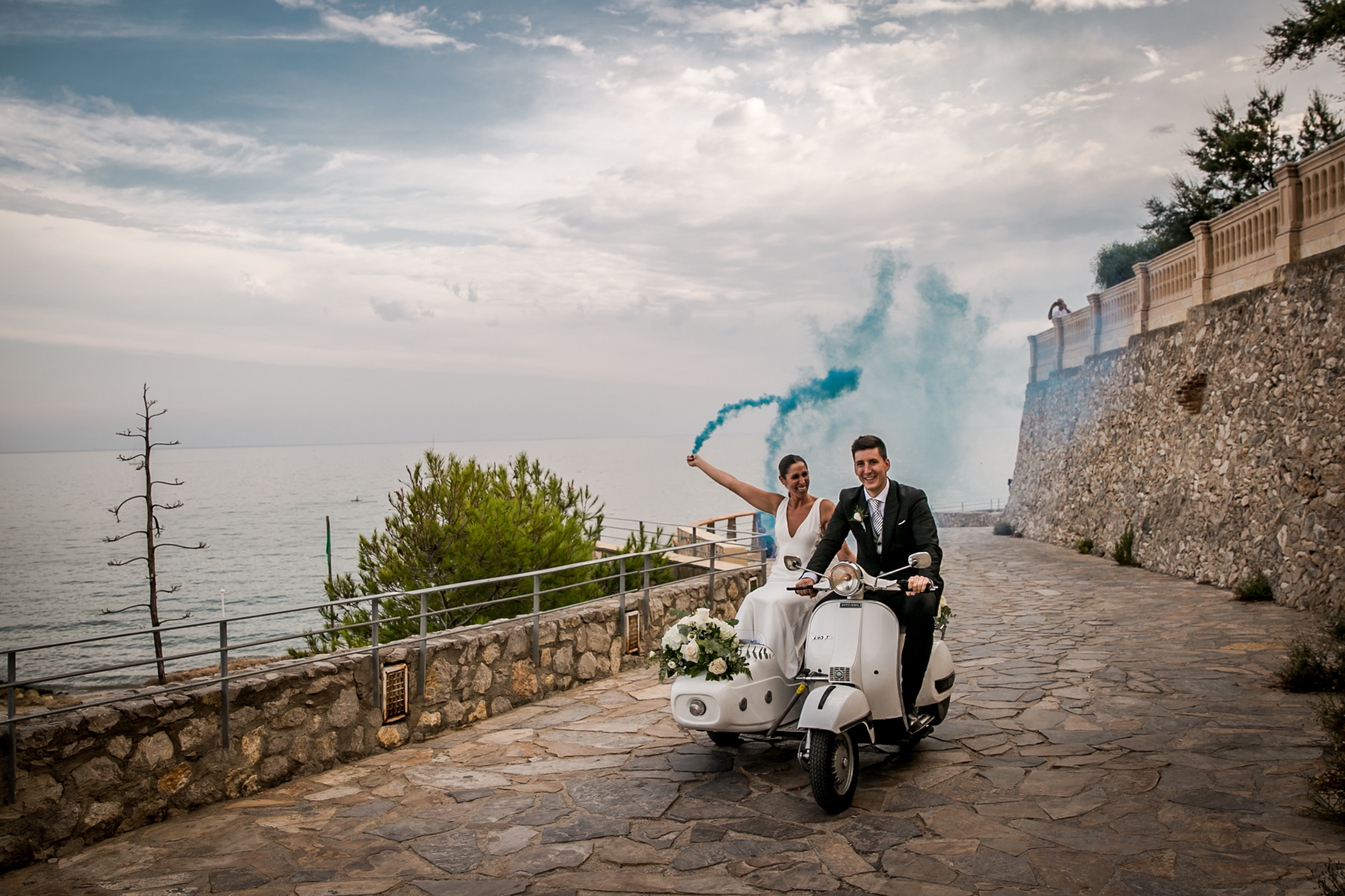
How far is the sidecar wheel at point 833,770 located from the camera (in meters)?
4.92

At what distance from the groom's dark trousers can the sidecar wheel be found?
0.63m

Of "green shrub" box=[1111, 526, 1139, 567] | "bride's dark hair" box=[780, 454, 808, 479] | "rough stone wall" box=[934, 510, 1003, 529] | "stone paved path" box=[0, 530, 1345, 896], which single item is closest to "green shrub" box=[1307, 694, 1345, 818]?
"stone paved path" box=[0, 530, 1345, 896]

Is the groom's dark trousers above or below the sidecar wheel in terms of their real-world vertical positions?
above

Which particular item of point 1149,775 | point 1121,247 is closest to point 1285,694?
point 1149,775

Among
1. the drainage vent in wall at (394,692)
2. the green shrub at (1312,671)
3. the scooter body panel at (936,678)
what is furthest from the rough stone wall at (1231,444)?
the drainage vent in wall at (394,692)

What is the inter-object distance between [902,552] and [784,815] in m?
1.74

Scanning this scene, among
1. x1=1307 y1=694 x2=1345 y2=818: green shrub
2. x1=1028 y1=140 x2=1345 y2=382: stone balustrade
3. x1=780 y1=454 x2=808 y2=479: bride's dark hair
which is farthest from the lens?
x1=1028 y1=140 x2=1345 y2=382: stone balustrade

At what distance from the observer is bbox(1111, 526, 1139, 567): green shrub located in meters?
17.8

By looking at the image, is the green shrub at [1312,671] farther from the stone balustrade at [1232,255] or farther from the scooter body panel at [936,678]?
the stone balustrade at [1232,255]

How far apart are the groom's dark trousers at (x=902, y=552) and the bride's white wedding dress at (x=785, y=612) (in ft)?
1.24

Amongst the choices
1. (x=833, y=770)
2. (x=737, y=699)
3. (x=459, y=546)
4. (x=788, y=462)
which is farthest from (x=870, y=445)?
(x=459, y=546)

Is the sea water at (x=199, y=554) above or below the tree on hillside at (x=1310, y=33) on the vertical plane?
below

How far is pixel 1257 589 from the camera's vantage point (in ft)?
41.0

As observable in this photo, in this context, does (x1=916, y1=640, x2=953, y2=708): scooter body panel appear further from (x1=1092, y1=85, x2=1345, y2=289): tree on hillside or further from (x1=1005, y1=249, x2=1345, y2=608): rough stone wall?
(x1=1092, y1=85, x2=1345, y2=289): tree on hillside
